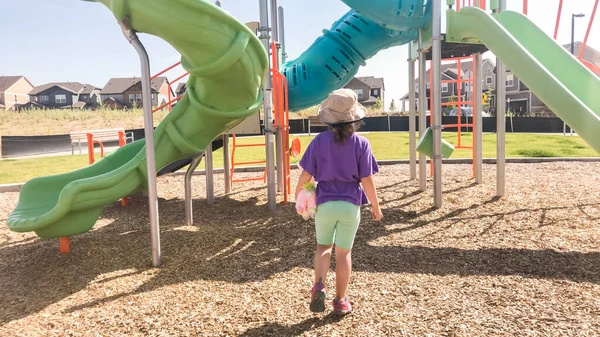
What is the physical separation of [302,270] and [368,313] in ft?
3.15

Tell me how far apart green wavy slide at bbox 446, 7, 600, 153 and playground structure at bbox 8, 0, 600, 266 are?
0.4 inches

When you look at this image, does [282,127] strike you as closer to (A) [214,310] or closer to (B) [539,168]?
(A) [214,310]

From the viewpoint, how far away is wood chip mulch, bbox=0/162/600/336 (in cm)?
267

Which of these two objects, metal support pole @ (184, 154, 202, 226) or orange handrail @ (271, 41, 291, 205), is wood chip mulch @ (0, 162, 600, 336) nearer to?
metal support pole @ (184, 154, 202, 226)

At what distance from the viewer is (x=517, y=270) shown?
3.54 m

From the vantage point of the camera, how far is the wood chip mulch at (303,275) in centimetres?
267

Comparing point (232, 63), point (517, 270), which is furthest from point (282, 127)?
point (517, 270)

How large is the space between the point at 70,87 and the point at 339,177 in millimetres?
81419

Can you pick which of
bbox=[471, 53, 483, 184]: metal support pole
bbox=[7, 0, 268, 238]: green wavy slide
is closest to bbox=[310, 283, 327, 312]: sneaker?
bbox=[7, 0, 268, 238]: green wavy slide

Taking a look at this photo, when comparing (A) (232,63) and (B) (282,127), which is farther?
(B) (282,127)

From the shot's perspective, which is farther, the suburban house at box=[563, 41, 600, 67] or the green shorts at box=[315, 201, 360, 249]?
the suburban house at box=[563, 41, 600, 67]

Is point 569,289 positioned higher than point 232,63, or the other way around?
point 232,63

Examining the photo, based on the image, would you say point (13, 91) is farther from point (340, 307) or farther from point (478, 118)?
point (340, 307)

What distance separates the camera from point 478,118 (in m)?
7.12
